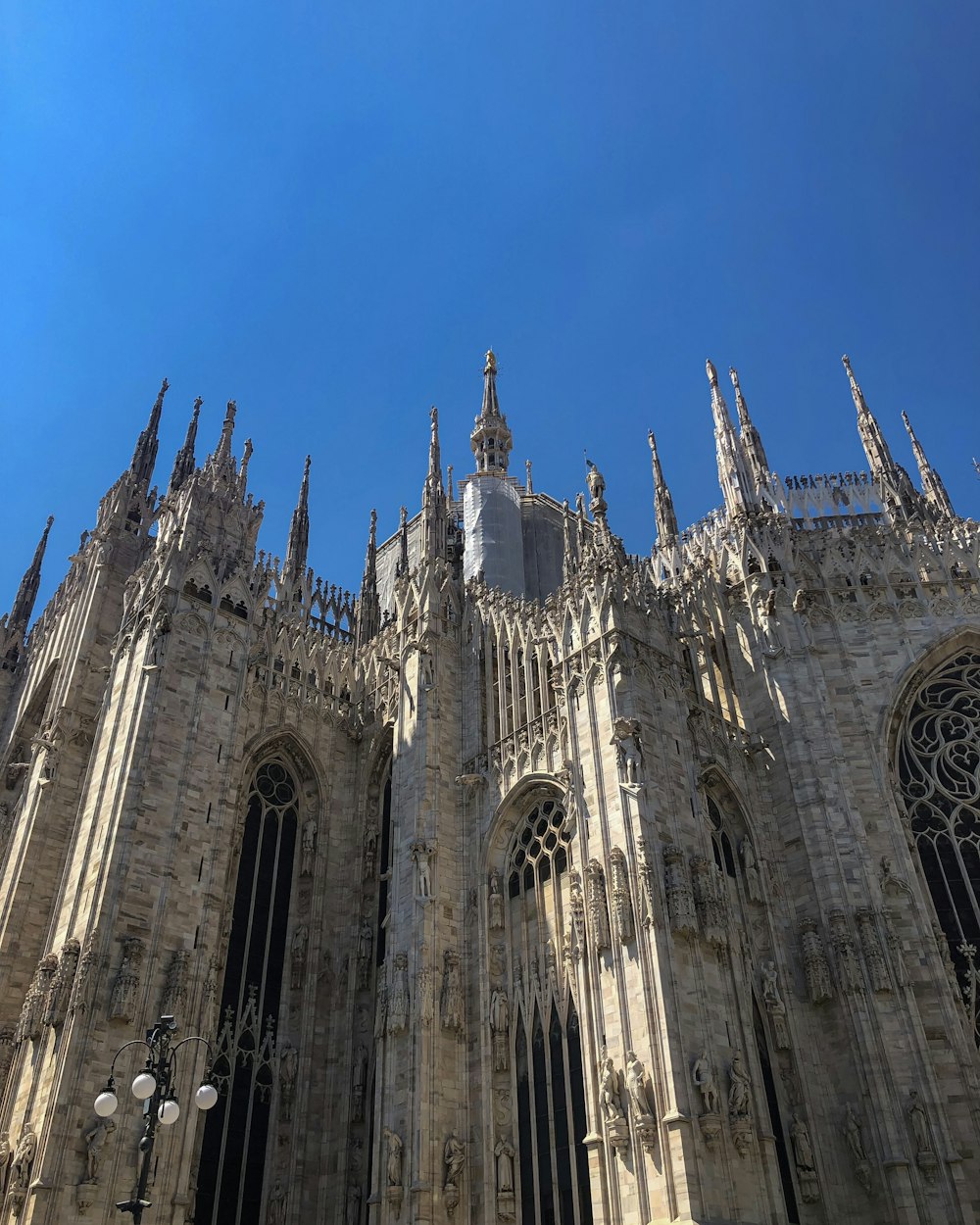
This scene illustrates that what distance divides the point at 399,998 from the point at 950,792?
15.4 m

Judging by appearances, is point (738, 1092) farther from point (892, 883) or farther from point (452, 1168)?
point (892, 883)

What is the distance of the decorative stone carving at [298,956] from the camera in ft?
84.3

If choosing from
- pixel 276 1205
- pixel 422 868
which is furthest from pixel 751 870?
pixel 276 1205

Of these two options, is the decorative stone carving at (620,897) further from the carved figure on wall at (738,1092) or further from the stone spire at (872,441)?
the stone spire at (872,441)

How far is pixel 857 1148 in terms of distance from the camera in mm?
20578

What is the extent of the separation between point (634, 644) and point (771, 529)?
10.1 meters

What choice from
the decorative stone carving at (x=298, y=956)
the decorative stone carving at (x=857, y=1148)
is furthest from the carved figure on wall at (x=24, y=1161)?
the decorative stone carving at (x=857, y=1148)

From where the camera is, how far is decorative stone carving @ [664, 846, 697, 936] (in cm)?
1978

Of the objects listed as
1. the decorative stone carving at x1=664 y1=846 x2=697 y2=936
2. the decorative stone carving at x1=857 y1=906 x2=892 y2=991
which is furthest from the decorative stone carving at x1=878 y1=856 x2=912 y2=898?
the decorative stone carving at x1=664 y1=846 x2=697 y2=936

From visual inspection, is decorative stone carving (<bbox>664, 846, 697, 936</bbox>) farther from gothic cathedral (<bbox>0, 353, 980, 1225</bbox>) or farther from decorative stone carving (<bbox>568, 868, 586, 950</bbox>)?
decorative stone carving (<bbox>568, 868, 586, 950</bbox>)

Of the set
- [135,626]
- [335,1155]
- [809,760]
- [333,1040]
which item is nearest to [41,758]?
[135,626]

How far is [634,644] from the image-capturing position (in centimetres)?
2422

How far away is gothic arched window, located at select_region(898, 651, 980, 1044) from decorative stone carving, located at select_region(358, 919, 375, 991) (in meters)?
14.5

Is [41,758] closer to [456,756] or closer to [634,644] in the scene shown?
[456,756]
